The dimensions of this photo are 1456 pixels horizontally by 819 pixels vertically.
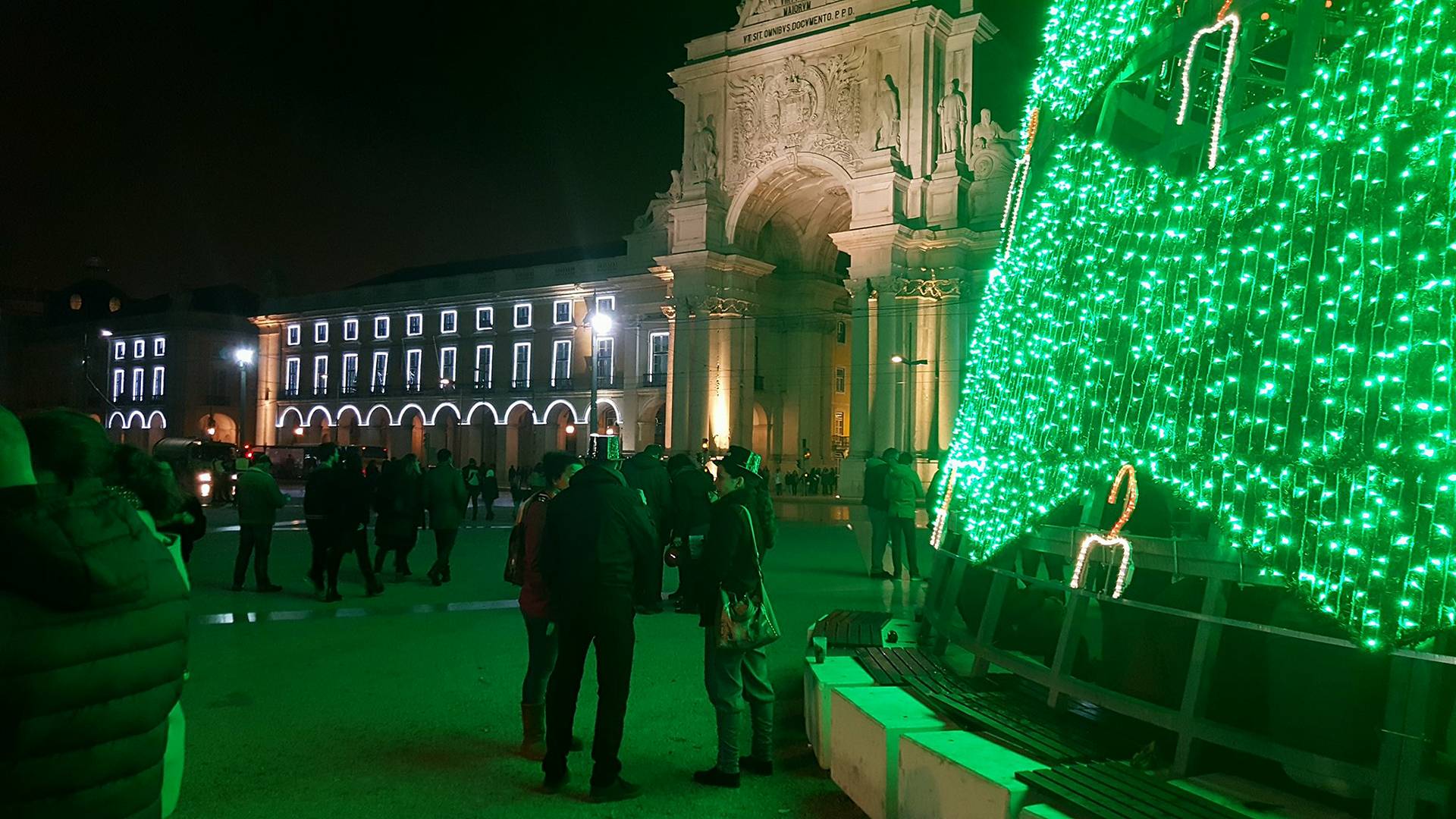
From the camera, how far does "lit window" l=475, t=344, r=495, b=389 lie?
5841 cm

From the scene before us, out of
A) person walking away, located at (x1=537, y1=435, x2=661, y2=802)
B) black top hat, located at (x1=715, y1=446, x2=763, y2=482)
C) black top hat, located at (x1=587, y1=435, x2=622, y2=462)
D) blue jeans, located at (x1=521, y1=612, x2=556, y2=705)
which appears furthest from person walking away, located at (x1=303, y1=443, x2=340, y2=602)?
person walking away, located at (x1=537, y1=435, x2=661, y2=802)

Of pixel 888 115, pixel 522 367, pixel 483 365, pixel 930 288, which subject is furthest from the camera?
pixel 483 365

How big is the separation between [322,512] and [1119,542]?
996 cm

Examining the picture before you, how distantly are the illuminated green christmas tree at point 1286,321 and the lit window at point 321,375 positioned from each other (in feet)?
214

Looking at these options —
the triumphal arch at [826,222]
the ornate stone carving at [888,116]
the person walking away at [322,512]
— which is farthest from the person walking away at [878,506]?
the ornate stone carving at [888,116]

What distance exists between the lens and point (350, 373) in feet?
213

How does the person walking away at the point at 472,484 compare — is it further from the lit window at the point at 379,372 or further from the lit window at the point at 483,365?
the lit window at the point at 379,372

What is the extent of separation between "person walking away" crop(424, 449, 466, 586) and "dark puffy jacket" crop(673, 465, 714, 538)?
3.32 metres

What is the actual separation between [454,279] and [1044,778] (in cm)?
5894

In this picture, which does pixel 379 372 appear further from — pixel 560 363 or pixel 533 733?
pixel 533 733

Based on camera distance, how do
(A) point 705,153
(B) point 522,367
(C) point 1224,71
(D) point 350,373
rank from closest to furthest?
(C) point 1224,71 < (A) point 705,153 < (B) point 522,367 < (D) point 350,373

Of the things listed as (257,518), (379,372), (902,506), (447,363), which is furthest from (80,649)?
(379,372)

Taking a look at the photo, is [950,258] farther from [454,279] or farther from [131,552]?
[131,552]

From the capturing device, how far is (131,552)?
2.56 meters
